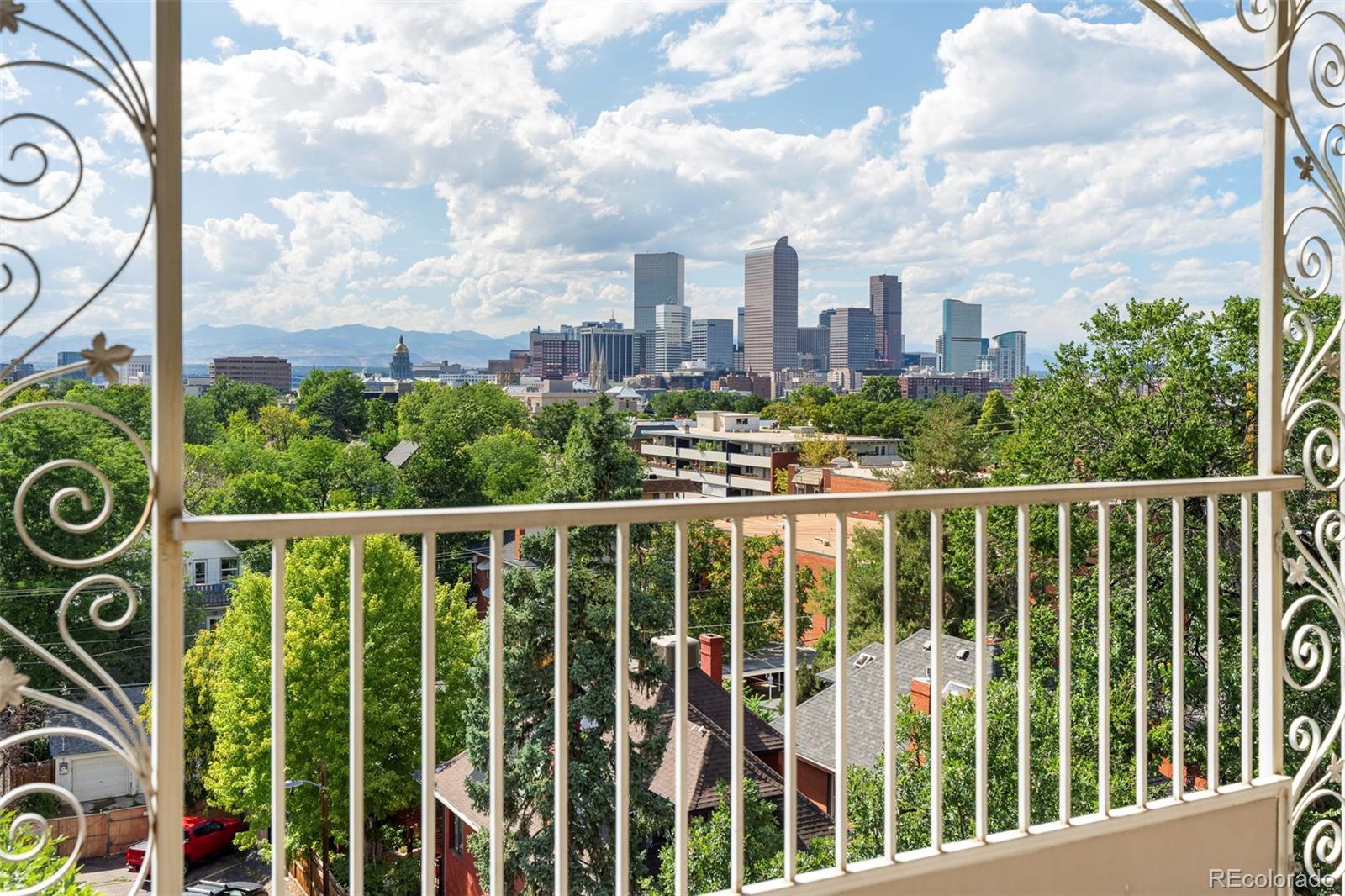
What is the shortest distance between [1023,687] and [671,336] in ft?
85.8

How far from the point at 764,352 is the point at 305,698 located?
1784 centimetres

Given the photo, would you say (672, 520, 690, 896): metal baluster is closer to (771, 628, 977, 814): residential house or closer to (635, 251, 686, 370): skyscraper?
(771, 628, 977, 814): residential house

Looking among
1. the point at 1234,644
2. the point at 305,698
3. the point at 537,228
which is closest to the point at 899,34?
the point at 537,228

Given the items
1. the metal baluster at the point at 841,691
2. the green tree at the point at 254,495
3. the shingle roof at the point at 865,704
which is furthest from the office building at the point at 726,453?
the metal baluster at the point at 841,691

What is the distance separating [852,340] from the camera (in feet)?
90.4

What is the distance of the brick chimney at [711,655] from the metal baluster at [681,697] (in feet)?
37.1

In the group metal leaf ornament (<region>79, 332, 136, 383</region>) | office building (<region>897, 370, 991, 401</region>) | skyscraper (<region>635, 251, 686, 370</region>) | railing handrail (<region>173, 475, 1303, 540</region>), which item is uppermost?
skyscraper (<region>635, 251, 686, 370</region>)

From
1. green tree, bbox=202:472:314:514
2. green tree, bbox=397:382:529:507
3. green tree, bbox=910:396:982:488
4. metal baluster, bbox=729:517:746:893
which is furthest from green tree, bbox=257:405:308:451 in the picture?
metal baluster, bbox=729:517:746:893

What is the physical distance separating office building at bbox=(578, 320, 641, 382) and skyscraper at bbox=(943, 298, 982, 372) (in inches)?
310

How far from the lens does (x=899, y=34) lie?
3525 cm

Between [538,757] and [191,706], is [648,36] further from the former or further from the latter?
[538,757]

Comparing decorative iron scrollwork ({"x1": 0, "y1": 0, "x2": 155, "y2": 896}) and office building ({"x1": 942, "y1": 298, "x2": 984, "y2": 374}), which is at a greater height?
office building ({"x1": 942, "y1": 298, "x2": 984, "y2": 374})

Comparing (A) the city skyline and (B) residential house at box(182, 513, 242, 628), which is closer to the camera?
(B) residential house at box(182, 513, 242, 628)

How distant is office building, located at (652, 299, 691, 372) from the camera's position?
26.3 meters
